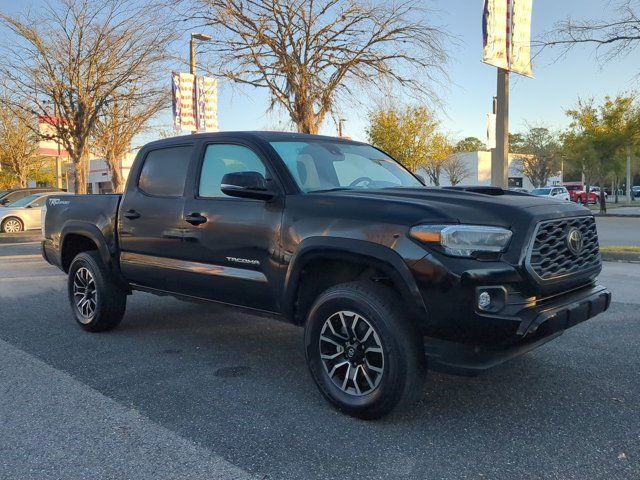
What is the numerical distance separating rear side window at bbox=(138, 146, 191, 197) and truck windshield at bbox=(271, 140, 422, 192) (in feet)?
3.28

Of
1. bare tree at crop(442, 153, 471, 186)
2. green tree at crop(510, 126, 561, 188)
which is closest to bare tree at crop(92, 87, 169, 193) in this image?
bare tree at crop(442, 153, 471, 186)

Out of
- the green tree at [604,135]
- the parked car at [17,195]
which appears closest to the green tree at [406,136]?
the green tree at [604,135]

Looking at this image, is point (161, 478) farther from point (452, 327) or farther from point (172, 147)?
point (172, 147)

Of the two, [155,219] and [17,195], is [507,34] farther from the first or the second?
[17,195]

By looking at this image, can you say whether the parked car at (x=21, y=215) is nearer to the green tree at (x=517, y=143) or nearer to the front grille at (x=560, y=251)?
the front grille at (x=560, y=251)

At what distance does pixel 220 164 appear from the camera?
14.9 feet

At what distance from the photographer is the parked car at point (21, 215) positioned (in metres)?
19.2

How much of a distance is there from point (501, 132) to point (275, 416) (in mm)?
9047

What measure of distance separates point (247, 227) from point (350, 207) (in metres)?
0.90

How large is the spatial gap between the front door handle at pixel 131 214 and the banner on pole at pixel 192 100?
1010 centimetres

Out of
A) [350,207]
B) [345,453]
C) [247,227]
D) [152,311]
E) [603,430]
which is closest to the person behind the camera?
[345,453]

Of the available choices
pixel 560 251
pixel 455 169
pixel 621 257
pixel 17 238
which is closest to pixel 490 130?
pixel 621 257

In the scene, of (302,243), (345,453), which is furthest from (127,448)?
(302,243)

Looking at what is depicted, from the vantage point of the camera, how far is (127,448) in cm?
311
